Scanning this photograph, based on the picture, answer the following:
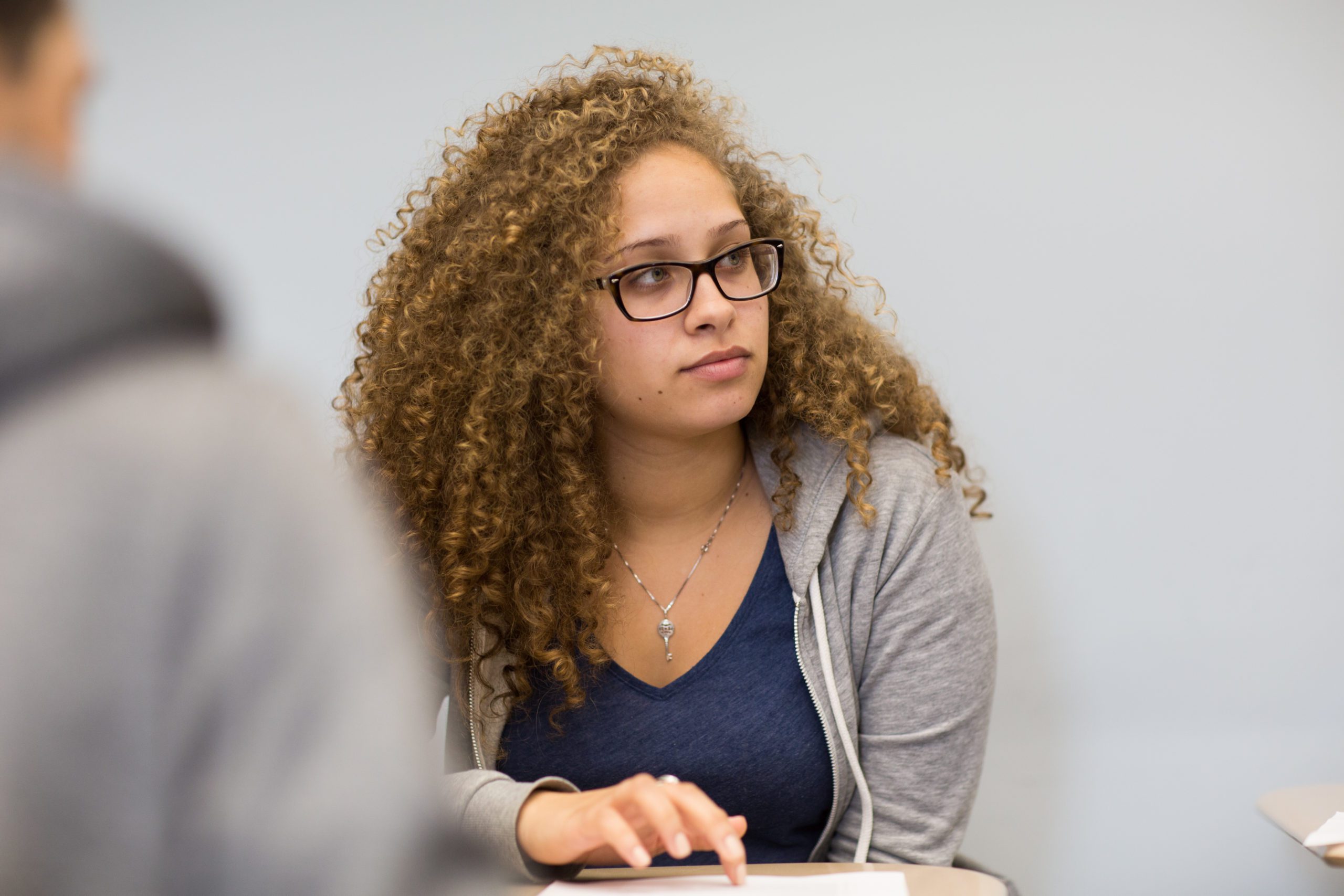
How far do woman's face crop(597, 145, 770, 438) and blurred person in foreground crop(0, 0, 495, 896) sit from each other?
869 mm

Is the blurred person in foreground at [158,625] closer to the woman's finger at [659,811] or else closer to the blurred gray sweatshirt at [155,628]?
the blurred gray sweatshirt at [155,628]

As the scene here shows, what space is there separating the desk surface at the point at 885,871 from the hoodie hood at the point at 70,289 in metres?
0.67

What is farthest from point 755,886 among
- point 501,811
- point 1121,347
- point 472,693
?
point 1121,347

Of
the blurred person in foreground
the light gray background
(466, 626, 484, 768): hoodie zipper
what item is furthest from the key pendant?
the blurred person in foreground

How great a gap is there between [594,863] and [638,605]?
1.30 ft

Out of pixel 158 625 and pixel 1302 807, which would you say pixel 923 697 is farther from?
pixel 158 625

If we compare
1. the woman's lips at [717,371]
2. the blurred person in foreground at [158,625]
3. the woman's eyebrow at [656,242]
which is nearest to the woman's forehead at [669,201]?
the woman's eyebrow at [656,242]

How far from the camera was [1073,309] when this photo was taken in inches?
60.9

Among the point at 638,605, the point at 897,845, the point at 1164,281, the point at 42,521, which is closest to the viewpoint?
the point at 42,521

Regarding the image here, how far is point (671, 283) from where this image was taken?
121 centimetres

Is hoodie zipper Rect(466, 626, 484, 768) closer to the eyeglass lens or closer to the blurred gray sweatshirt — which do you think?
the eyeglass lens

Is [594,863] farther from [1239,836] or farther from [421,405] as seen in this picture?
[1239,836]

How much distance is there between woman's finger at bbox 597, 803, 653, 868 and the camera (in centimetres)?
79

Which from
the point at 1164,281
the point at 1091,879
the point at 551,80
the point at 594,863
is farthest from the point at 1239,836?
the point at 551,80
